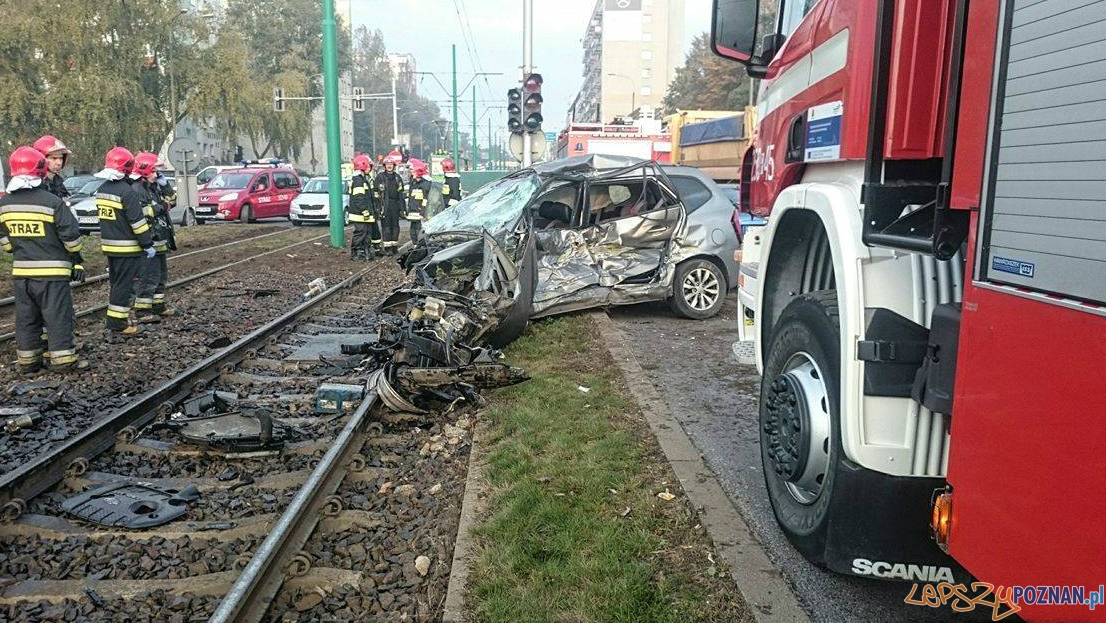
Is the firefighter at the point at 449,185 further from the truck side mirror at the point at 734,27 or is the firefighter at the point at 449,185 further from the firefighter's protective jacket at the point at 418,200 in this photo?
the truck side mirror at the point at 734,27

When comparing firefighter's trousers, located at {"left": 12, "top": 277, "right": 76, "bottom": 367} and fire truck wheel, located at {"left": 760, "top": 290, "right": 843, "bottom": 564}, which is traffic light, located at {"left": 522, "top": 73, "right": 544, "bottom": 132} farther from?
fire truck wheel, located at {"left": 760, "top": 290, "right": 843, "bottom": 564}

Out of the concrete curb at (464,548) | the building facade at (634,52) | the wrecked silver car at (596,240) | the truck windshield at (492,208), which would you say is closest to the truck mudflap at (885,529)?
the concrete curb at (464,548)

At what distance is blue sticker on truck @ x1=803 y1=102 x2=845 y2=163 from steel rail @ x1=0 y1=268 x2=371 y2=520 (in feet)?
13.9

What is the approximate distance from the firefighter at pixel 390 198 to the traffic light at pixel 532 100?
2.99 meters

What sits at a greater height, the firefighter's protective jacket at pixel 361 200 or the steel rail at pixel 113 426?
the firefighter's protective jacket at pixel 361 200

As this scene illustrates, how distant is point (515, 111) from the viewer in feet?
52.6

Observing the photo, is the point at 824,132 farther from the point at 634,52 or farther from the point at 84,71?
the point at 634,52

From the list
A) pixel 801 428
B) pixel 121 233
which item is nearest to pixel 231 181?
pixel 121 233

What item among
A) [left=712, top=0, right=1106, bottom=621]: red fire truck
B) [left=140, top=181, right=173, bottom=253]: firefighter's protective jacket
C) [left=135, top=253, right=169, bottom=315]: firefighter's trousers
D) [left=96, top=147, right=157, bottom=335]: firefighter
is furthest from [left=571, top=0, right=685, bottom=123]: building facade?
[left=712, top=0, right=1106, bottom=621]: red fire truck

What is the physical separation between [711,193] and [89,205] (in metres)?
15.9

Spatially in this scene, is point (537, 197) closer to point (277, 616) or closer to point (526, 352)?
point (526, 352)

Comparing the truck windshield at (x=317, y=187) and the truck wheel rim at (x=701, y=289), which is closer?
the truck wheel rim at (x=701, y=289)

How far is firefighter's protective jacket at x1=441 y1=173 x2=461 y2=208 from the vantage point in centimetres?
1847

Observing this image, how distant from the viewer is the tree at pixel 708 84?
2061 inches
